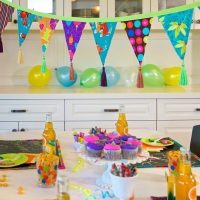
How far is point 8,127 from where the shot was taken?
3080 mm

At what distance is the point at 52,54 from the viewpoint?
365 cm

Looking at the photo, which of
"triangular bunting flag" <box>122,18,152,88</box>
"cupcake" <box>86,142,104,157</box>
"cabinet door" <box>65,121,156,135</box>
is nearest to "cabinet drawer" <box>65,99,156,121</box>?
"cabinet door" <box>65,121,156,135</box>

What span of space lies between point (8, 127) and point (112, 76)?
1.04m

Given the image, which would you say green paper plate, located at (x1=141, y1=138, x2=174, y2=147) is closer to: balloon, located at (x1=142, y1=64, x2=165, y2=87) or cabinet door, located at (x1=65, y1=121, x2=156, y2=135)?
cabinet door, located at (x1=65, y1=121, x2=156, y2=135)

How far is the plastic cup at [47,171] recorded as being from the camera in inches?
51.2

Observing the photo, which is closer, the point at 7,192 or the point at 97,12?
the point at 7,192

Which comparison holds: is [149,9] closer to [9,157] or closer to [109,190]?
[9,157]

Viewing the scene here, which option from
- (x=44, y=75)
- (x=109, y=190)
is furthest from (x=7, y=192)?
(x=44, y=75)

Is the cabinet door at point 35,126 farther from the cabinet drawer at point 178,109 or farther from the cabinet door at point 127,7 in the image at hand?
the cabinet door at point 127,7

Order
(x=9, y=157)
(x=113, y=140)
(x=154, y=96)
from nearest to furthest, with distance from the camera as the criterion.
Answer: (x=113, y=140)
(x=9, y=157)
(x=154, y=96)

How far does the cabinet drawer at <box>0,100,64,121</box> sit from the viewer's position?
306 cm

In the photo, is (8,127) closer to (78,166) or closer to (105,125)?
(105,125)

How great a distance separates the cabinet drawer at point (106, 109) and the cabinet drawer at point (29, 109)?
0.08 metres

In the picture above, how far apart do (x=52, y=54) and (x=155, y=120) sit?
1198 mm
